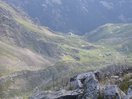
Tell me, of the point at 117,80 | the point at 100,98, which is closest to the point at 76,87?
the point at 117,80

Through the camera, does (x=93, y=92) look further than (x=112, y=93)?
Yes

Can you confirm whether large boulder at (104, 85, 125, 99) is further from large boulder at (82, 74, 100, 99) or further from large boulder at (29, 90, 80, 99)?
large boulder at (29, 90, 80, 99)

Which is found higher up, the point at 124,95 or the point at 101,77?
the point at 101,77

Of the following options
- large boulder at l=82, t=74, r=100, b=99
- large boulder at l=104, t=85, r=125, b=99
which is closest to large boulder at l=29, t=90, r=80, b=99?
large boulder at l=82, t=74, r=100, b=99

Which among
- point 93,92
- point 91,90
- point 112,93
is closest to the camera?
point 112,93

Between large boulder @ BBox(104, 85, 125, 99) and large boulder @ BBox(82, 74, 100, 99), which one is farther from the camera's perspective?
large boulder @ BBox(82, 74, 100, 99)

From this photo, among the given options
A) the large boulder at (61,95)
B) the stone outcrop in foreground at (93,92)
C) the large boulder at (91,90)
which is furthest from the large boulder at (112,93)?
the large boulder at (61,95)

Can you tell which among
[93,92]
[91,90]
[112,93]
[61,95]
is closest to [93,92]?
[93,92]

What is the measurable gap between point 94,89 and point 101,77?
13.4m

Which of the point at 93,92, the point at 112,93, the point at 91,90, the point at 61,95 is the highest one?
the point at 61,95

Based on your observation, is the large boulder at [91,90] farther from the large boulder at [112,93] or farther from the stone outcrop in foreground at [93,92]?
the large boulder at [112,93]

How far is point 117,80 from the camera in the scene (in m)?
64.8

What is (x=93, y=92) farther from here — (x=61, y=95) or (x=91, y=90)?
(x=61, y=95)

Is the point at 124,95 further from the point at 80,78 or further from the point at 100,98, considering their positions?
the point at 80,78
